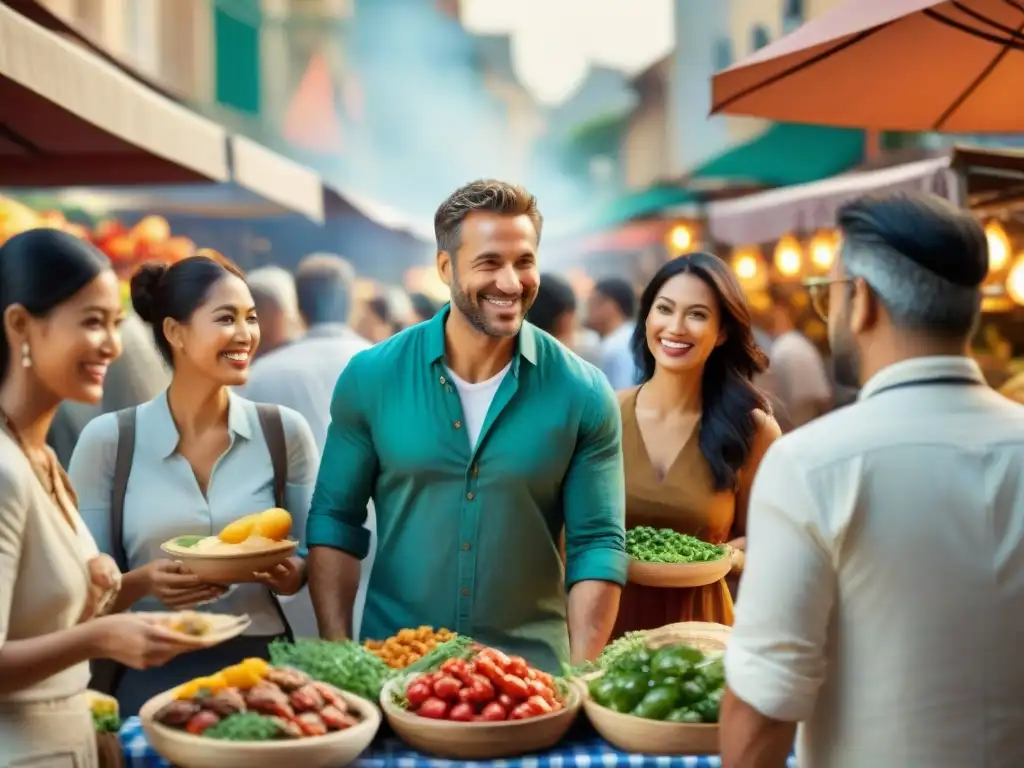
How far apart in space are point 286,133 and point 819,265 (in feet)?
92.6

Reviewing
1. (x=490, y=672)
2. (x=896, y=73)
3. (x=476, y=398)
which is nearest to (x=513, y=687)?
(x=490, y=672)

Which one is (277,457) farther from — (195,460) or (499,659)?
(499,659)

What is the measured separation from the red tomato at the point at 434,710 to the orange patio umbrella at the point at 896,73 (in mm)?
2456

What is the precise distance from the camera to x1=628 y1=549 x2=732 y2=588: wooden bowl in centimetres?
347

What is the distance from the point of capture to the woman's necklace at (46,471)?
7.33 ft

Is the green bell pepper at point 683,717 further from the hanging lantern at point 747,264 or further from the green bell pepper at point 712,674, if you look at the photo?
the hanging lantern at point 747,264

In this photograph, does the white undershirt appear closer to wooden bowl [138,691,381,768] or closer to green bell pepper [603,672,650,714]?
green bell pepper [603,672,650,714]

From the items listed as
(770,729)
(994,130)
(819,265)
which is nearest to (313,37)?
(819,265)

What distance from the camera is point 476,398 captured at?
3.22 meters

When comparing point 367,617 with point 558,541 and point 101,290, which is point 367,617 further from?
point 101,290

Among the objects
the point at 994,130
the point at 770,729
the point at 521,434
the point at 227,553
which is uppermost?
the point at 994,130

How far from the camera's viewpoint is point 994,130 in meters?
5.02

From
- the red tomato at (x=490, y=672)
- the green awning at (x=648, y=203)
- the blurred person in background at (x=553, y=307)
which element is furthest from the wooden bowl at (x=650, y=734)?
the green awning at (x=648, y=203)

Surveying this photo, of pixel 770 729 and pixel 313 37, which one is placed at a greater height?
pixel 313 37
